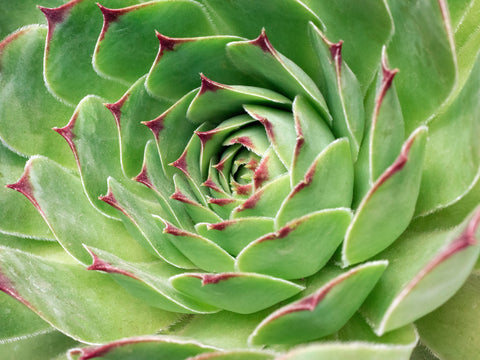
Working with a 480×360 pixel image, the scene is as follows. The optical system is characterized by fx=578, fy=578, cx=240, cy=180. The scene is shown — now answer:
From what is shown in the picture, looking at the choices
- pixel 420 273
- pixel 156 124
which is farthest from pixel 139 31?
pixel 420 273

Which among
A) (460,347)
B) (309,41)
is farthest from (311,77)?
(460,347)

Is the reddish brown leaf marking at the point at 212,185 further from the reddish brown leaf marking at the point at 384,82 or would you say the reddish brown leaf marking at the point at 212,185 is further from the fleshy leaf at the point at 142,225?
the reddish brown leaf marking at the point at 384,82

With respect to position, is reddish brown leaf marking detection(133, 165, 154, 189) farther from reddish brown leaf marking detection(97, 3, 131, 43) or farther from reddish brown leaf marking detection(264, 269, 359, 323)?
reddish brown leaf marking detection(264, 269, 359, 323)

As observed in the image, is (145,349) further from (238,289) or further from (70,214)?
(70,214)

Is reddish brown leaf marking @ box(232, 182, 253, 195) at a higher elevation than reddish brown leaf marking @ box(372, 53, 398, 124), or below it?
below

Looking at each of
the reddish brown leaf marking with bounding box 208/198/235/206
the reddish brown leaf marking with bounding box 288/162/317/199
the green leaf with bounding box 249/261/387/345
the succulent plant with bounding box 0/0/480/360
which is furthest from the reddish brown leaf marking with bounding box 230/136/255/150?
the green leaf with bounding box 249/261/387/345

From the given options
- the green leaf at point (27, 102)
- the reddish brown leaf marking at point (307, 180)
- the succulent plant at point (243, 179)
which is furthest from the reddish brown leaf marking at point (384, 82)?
the green leaf at point (27, 102)

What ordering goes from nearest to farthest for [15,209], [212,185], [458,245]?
[458,245] < [212,185] < [15,209]
